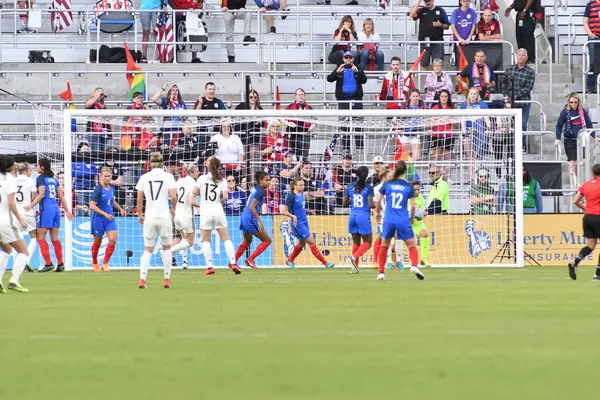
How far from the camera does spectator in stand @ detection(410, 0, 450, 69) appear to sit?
3325 cm

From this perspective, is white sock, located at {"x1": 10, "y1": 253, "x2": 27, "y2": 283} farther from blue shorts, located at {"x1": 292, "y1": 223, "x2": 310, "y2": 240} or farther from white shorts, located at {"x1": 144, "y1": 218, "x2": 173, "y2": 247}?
blue shorts, located at {"x1": 292, "y1": 223, "x2": 310, "y2": 240}

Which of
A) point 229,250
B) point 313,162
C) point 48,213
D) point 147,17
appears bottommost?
point 229,250

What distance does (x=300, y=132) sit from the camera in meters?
29.1

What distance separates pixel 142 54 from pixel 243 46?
2826 mm

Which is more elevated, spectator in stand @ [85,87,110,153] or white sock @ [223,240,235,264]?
spectator in stand @ [85,87,110,153]

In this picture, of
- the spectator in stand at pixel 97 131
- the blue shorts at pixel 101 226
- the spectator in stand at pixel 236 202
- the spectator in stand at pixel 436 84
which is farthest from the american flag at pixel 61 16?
the spectator in stand at pixel 436 84

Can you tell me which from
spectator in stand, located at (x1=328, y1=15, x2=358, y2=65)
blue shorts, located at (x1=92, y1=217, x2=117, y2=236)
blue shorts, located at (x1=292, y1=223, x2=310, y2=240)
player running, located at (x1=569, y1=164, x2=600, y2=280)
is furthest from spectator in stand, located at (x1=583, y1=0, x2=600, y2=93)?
blue shorts, located at (x1=92, y1=217, x2=117, y2=236)

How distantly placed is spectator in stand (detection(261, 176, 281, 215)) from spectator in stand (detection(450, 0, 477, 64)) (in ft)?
23.3

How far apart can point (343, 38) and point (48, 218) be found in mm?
10246

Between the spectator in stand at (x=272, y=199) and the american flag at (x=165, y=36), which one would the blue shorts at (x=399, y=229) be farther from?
the american flag at (x=165, y=36)

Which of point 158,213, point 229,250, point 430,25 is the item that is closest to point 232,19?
point 430,25

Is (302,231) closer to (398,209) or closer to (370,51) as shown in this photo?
(398,209)

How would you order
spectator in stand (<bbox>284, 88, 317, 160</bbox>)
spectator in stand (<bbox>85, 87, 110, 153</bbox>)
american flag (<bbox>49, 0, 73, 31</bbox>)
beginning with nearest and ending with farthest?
spectator in stand (<bbox>284, 88, 317, 160</bbox>) < spectator in stand (<bbox>85, 87, 110, 153</bbox>) < american flag (<bbox>49, 0, 73, 31</bbox>)

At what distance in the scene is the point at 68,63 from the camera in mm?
33656
